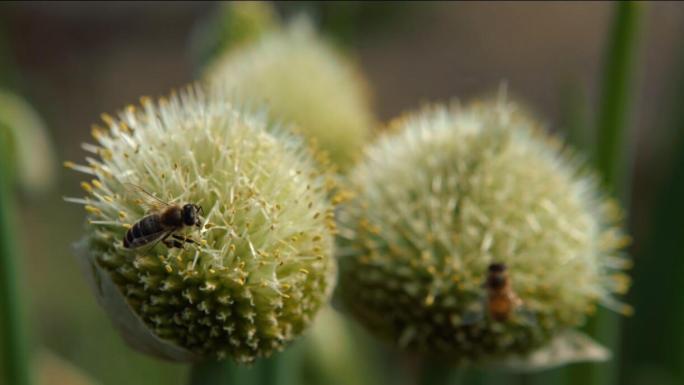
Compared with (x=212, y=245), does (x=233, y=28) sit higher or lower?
higher

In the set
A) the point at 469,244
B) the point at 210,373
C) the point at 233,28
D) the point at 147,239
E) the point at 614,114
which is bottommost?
the point at 210,373

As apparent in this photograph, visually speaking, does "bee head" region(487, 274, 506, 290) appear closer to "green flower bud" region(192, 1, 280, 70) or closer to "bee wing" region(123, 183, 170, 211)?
"bee wing" region(123, 183, 170, 211)

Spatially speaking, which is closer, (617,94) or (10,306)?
(10,306)

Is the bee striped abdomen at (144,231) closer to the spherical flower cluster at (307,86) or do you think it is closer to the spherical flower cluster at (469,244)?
the spherical flower cluster at (469,244)

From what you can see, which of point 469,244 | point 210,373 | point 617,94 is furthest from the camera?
point 617,94

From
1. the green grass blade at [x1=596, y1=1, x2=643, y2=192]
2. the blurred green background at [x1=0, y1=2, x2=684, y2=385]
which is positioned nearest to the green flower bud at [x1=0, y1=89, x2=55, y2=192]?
the blurred green background at [x1=0, y1=2, x2=684, y2=385]

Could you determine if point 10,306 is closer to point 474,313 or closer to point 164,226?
point 164,226

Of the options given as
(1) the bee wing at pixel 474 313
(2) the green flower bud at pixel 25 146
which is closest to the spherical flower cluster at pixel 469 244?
(1) the bee wing at pixel 474 313

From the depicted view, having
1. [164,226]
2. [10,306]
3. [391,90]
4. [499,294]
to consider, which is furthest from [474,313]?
[391,90]
